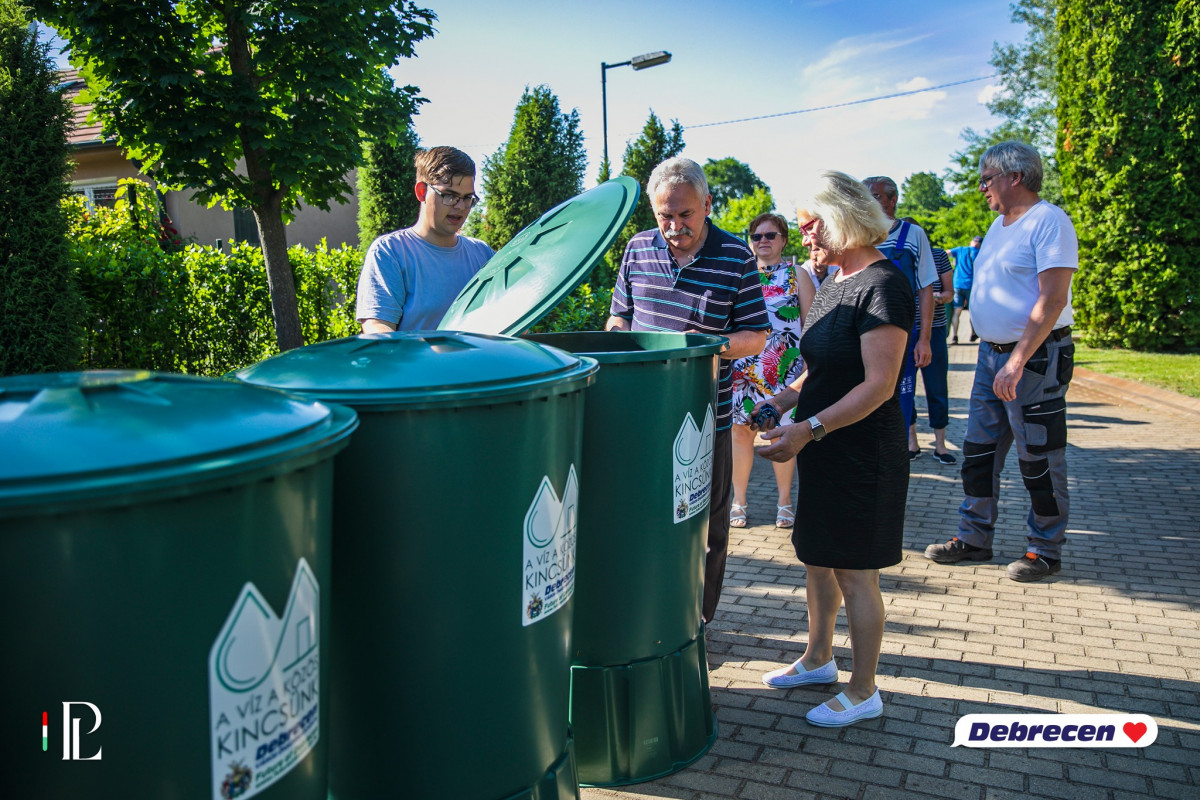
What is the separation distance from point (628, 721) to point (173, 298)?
5.38 metres

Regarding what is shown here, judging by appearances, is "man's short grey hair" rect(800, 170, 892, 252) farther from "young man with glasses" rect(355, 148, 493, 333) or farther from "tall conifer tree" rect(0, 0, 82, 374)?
"tall conifer tree" rect(0, 0, 82, 374)

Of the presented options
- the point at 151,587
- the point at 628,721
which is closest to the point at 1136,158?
the point at 628,721

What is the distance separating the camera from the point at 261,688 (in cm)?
143

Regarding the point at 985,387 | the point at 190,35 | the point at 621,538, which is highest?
the point at 190,35

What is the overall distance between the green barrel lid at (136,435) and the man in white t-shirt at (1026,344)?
12.4 feet

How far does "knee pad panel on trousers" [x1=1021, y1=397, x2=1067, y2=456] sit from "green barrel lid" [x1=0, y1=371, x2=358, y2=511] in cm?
388

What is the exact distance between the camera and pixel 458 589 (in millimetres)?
1931

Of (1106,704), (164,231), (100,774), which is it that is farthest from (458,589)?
(164,231)

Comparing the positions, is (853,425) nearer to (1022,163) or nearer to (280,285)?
(1022,163)

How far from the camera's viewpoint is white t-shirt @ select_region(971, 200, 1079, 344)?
4129mm

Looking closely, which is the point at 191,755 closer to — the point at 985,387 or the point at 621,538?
the point at 621,538

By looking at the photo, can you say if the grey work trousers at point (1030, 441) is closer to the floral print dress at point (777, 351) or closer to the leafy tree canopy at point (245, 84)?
the floral print dress at point (777, 351)

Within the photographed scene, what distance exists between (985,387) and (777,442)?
7.75 feet

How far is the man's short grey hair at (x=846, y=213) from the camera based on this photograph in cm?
290
